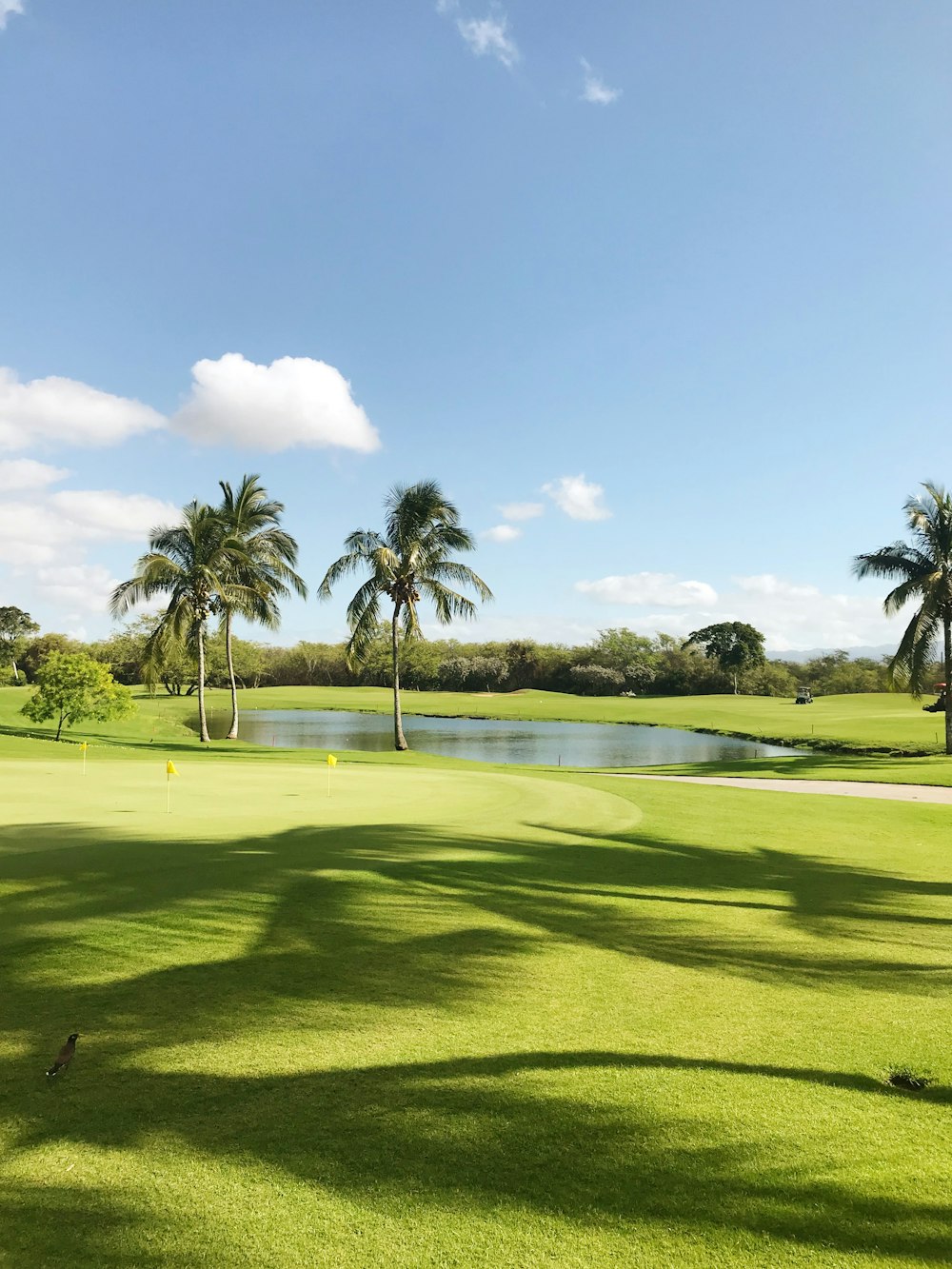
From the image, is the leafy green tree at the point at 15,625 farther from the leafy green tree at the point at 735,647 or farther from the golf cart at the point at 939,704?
the golf cart at the point at 939,704

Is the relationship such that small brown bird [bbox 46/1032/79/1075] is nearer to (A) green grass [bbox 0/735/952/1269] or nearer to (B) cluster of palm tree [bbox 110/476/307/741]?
(A) green grass [bbox 0/735/952/1269]

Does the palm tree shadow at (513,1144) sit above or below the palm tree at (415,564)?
below

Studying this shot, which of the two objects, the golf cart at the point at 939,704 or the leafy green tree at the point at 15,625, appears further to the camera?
the leafy green tree at the point at 15,625

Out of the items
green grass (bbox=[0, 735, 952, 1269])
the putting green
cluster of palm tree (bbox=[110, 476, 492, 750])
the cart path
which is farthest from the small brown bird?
cluster of palm tree (bbox=[110, 476, 492, 750])

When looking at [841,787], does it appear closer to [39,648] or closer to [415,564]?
[415,564]

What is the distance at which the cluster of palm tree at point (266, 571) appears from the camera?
30.0m

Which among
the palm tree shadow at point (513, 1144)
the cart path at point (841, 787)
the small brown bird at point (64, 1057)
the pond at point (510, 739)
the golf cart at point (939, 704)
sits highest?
the golf cart at point (939, 704)

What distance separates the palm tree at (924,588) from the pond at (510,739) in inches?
458

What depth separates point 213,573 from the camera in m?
33.1

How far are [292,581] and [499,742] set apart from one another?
1730 cm

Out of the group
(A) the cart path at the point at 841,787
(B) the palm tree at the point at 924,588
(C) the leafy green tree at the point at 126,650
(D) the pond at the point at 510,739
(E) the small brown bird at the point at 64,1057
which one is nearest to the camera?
(E) the small brown bird at the point at 64,1057

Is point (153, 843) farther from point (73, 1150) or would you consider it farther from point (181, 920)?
point (73, 1150)

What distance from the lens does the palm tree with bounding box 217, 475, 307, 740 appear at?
34688 mm

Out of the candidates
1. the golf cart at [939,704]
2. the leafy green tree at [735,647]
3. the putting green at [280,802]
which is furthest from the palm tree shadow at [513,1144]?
the leafy green tree at [735,647]
